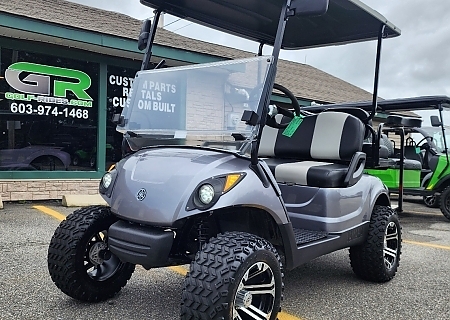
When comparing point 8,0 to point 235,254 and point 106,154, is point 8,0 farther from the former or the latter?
point 235,254

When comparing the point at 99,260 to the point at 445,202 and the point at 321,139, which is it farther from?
the point at 445,202

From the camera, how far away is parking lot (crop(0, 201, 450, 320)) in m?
2.84

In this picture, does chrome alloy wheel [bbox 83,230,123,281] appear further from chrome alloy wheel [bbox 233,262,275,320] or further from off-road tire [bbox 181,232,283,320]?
chrome alloy wheel [bbox 233,262,275,320]

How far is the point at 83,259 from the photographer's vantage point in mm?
2730

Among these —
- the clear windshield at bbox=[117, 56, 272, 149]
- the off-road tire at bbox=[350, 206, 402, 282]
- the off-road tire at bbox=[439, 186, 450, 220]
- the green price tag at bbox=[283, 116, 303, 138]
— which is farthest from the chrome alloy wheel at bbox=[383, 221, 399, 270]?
the off-road tire at bbox=[439, 186, 450, 220]

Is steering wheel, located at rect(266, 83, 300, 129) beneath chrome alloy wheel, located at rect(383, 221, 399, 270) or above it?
above

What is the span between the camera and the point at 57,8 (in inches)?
345

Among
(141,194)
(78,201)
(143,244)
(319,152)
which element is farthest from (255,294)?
(78,201)

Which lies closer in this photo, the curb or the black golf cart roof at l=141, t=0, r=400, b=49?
the black golf cart roof at l=141, t=0, r=400, b=49

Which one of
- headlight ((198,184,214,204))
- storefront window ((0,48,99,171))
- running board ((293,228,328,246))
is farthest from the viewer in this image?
storefront window ((0,48,99,171))

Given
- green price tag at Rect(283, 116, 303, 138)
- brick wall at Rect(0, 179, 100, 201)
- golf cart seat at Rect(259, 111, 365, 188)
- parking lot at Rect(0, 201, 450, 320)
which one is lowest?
parking lot at Rect(0, 201, 450, 320)

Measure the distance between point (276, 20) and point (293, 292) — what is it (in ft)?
7.53

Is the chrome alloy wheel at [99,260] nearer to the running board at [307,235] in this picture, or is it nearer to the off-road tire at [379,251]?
the running board at [307,235]

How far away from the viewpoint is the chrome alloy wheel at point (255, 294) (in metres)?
2.14
